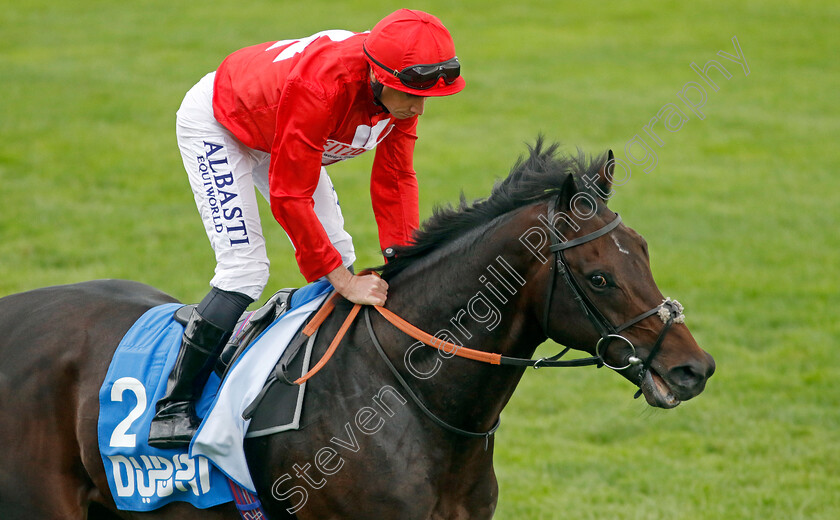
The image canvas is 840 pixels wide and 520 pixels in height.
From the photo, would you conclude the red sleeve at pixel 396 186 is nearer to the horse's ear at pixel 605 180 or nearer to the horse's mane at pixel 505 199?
the horse's mane at pixel 505 199

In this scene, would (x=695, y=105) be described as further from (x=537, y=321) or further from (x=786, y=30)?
(x=537, y=321)

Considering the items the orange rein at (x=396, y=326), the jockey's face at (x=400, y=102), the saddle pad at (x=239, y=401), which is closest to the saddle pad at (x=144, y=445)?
the saddle pad at (x=239, y=401)

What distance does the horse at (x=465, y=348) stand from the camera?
3027 mm

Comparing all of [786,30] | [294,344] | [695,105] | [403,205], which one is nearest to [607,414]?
[403,205]

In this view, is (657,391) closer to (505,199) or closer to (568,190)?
(568,190)

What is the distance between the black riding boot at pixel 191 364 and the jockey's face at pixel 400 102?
959 millimetres

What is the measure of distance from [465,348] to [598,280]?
0.56 metres

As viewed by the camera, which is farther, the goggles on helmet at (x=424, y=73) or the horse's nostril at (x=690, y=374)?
the goggles on helmet at (x=424, y=73)

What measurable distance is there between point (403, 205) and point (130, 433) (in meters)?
1.48

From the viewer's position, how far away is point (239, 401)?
3.45 m

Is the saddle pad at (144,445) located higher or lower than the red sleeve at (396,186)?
lower

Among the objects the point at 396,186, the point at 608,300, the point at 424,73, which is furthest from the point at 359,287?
the point at 608,300

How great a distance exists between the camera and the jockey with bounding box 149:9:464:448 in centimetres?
330

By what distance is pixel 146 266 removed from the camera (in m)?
9.80
